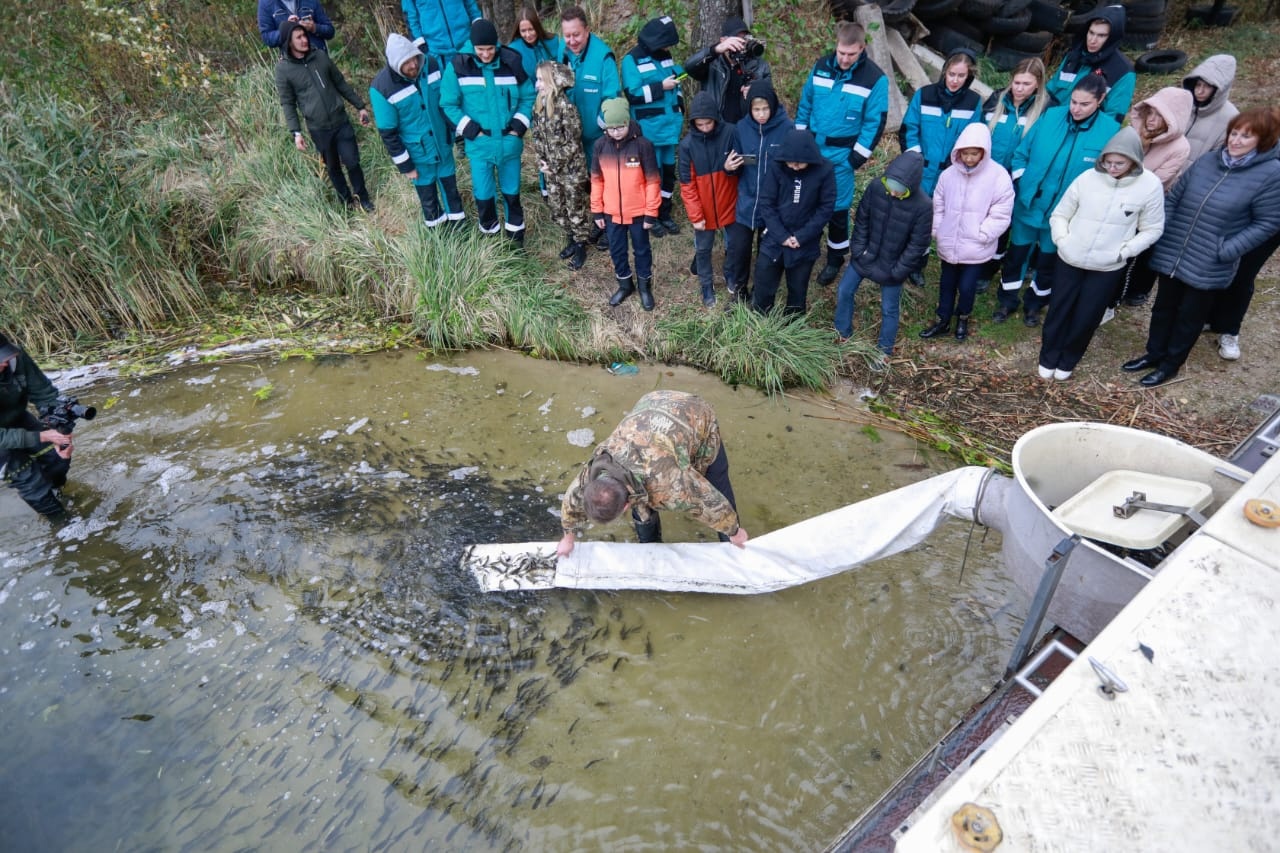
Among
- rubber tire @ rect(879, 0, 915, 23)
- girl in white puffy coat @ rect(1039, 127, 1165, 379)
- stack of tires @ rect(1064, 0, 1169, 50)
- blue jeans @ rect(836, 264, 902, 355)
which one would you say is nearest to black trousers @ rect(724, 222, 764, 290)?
blue jeans @ rect(836, 264, 902, 355)

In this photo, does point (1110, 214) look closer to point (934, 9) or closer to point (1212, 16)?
point (934, 9)

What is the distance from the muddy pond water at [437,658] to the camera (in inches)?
129

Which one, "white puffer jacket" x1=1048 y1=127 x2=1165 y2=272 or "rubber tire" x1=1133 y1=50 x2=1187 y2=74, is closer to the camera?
"white puffer jacket" x1=1048 y1=127 x2=1165 y2=272

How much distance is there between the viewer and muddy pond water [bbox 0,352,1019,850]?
3.29 meters

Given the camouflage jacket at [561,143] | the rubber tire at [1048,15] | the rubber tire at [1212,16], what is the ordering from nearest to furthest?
the camouflage jacket at [561,143] → the rubber tire at [1048,15] → the rubber tire at [1212,16]

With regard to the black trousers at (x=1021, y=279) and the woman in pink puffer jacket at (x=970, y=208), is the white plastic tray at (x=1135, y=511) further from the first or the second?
the black trousers at (x=1021, y=279)

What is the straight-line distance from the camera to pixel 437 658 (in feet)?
12.6

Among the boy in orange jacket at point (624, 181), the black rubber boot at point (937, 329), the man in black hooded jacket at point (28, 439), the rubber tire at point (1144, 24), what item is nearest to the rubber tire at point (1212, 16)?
the rubber tire at point (1144, 24)

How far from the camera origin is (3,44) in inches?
310

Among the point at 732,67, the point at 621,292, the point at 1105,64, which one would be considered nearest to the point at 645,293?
the point at 621,292

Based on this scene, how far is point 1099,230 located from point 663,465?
3.27m

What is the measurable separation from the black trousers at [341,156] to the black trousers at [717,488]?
4753mm

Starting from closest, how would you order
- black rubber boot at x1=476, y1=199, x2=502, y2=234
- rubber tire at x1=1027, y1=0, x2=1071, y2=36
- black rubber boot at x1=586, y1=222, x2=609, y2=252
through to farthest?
black rubber boot at x1=476, y1=199, x2=502, y2=234 < black rubber boot at x1=586, y1=222, x2=609, y2=252 < rubber tire at x1=1027, y1=0, x2=1071, y2=36

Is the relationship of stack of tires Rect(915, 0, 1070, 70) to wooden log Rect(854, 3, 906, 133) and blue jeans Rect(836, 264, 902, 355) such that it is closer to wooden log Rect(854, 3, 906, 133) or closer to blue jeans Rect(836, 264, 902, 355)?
wooden log Rect(854, 3, 906, 133)
